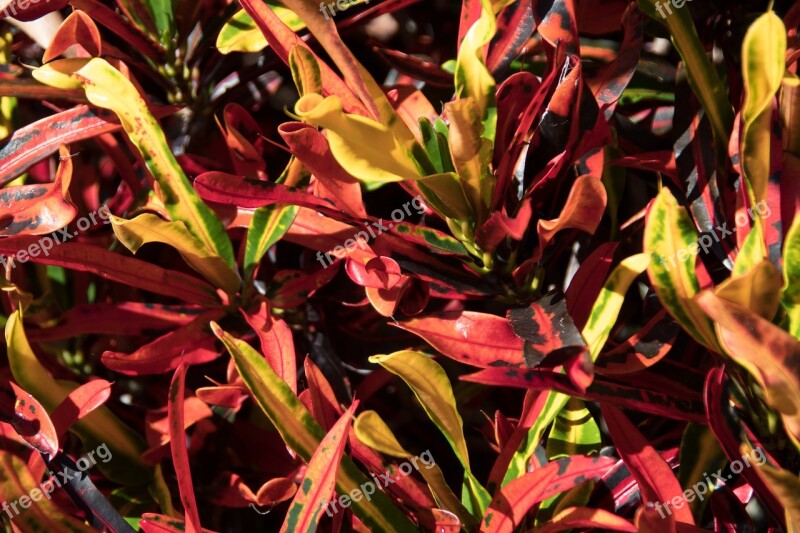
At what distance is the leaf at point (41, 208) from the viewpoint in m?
0.66

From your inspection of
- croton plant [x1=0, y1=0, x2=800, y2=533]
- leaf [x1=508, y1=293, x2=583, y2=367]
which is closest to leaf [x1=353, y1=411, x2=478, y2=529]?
croton plant [x1=0, y1=0, x2=800, y2=533]

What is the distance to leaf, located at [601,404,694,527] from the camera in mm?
590

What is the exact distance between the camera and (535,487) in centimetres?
59

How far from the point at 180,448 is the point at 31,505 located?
0.51ft

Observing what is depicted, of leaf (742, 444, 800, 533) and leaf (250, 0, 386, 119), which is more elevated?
leaf (250, 0, 386, 119)

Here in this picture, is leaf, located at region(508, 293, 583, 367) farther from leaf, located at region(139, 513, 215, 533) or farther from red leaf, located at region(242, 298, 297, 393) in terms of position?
leaf, located at region(139, 513, 215, 533)

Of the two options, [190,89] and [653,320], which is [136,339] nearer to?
[190,89]

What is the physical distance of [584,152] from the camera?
24.7 inches

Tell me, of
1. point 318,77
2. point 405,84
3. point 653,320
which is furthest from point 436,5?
point 653,320

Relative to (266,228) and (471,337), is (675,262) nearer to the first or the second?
(471,337)

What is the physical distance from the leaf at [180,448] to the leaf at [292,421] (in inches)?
2.4

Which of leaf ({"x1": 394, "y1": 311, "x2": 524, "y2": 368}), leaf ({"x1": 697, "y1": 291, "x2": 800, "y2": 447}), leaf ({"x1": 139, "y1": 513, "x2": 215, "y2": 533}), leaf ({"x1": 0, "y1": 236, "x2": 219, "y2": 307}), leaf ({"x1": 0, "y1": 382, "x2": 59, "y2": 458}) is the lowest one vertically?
leaf ({"x1": 139, "y1": 513, "x2": 215, "y2": 533})

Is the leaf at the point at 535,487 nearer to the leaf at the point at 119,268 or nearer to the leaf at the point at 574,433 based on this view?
the leaf at the point at 574,433

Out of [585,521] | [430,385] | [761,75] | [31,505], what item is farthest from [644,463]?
[31,505]
